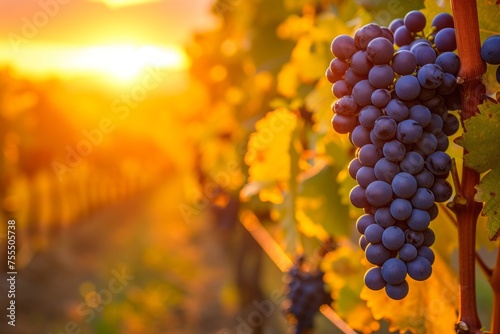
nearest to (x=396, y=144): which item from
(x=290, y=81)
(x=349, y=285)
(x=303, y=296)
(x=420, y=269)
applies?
(x=420, y=269)

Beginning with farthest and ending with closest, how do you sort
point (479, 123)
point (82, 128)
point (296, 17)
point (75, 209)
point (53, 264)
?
point (75, 209) < point (82, 128) < point (53, 264) < point (296, 17) < point (479, 123)

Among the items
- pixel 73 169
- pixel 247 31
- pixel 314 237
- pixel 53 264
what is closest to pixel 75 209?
pixel 73 169

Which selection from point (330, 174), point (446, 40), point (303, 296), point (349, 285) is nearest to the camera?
point (446, 40)

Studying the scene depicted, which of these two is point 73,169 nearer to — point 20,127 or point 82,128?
point 82,128

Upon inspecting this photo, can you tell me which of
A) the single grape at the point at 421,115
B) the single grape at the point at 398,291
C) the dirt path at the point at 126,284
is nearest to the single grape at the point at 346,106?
the single grape at the point at 421,115

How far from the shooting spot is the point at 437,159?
988 millimetres

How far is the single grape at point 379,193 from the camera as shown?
0.98 meters

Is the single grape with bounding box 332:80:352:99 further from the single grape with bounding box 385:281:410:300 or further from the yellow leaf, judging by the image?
the yellow leaf

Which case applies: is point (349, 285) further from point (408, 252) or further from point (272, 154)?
point (408, 252)

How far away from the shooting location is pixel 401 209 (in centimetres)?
97

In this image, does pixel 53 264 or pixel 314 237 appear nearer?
pixel 314 237

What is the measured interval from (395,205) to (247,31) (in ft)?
11.5

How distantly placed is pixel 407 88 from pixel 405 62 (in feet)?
0.16

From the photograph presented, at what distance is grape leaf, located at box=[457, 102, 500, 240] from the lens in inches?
37.9
